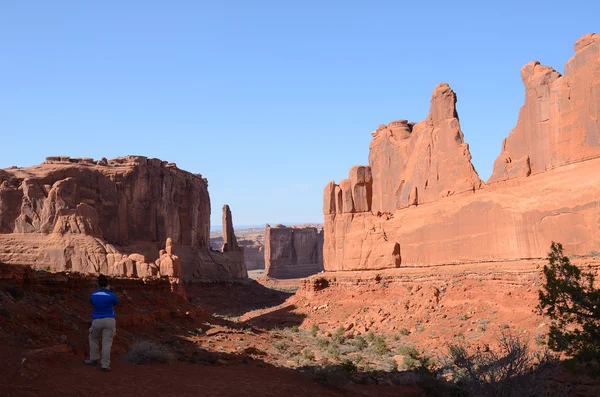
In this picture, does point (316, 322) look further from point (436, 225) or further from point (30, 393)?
point (30, 393)

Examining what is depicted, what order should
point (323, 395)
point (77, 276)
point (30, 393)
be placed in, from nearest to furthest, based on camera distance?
point (30, 393)
point (323, 395)
point (77, 276)

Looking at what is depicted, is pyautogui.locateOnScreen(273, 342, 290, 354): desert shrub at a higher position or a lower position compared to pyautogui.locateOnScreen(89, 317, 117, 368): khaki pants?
lower

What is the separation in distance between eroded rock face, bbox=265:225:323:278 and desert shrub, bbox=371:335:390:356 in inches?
2882

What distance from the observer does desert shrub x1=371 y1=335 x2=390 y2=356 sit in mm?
26067

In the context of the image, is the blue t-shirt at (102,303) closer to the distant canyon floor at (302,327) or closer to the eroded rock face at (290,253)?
the distant canyon floor at (302,327)

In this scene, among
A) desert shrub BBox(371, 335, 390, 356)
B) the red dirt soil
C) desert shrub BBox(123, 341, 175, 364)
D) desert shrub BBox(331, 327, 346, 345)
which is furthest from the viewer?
desert shrub BBox(331, 327, 346, 345)

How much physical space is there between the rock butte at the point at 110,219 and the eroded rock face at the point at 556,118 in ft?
74.2

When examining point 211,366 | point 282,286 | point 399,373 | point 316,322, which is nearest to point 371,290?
point 316,322

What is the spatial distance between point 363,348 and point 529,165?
426 inches

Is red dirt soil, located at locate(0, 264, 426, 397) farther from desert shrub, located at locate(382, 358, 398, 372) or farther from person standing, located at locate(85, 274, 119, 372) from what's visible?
desert shrub, located at locate(382, 358, 398, 372)

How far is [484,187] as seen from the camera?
3066cm

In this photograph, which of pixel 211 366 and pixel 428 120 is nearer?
pixel 211 366

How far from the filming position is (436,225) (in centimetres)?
3344

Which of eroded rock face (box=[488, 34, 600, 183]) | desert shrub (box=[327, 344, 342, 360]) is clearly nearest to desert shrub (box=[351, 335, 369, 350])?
desert shrub (box=[327, 344, 342, 360])
